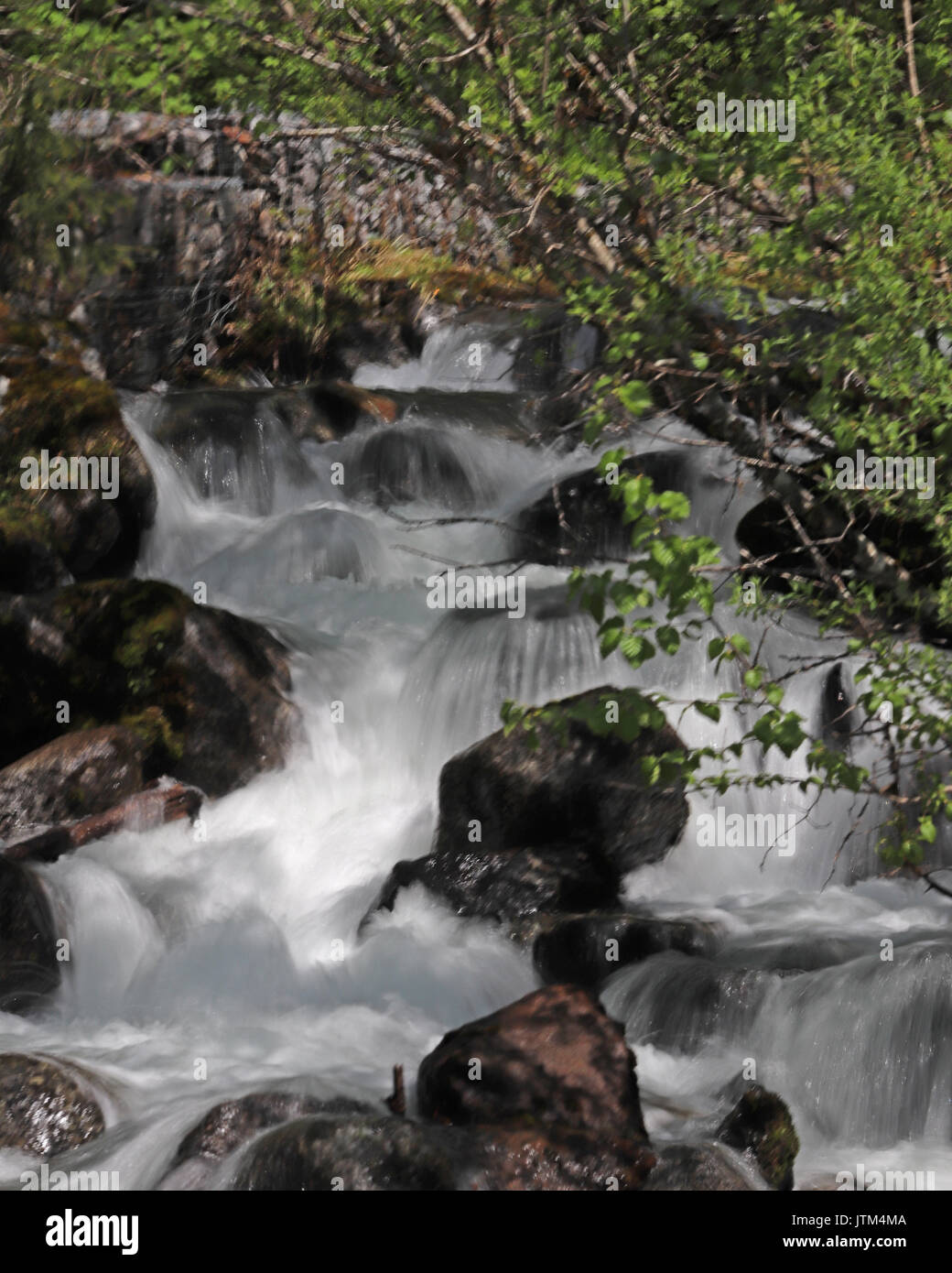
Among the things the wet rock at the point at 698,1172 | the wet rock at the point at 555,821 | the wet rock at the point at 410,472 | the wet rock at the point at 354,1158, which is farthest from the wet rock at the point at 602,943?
the wet rock at the point at 410,472

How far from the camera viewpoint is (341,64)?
6828 mm

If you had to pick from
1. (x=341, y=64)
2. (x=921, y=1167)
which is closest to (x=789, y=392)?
(x=341, y=64)

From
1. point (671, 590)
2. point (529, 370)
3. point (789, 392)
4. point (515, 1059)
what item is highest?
point (529, 370)

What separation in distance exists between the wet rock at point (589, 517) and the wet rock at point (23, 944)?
16.3ft

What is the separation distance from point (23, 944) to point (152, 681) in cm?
241

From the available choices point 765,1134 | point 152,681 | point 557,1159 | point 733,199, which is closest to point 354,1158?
point 557,1159

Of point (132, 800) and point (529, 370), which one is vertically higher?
point (529, 370)

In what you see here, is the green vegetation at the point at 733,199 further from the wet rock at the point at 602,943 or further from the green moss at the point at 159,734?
the green moss at the point at 159,734

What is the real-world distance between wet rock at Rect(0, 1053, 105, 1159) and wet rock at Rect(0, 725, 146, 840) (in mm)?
2300

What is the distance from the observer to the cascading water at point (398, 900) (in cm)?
588

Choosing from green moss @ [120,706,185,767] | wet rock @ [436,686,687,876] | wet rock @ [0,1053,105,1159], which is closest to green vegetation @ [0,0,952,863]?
wet rock @ [436,686,687,876]

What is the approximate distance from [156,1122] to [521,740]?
299 cm

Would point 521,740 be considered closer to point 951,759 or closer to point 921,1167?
point 951,759

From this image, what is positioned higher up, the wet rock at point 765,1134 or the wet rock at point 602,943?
the wet rock at point 602,943
